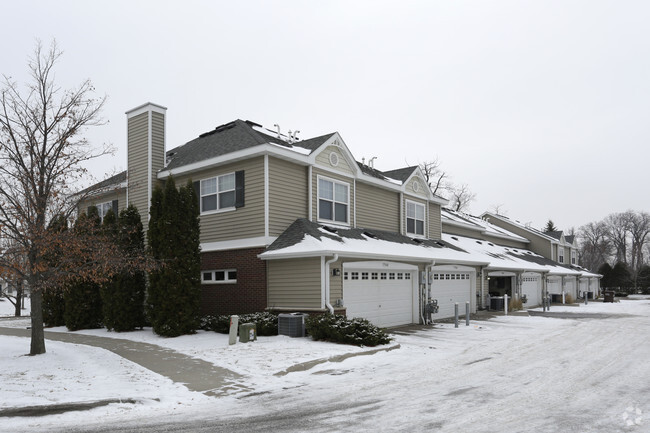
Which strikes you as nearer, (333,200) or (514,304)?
(333,200)

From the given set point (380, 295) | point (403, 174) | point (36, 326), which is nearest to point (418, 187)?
point (403, 174)

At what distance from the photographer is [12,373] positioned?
1012 cm

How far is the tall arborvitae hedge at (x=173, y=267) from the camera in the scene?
53.1 ft

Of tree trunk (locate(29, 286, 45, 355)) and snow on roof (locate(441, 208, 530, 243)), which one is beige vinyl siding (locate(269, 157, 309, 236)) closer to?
tree trunk (locate(29, 286, 45, 355))

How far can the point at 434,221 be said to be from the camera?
28656mm

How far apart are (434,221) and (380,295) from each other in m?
10.5

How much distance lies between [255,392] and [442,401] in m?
3.28

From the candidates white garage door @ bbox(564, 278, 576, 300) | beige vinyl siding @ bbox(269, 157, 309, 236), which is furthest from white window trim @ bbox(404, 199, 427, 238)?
white garage door @ bbox(564, 278, 576, 300)

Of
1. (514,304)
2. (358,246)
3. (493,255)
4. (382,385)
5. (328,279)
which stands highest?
(358,246)

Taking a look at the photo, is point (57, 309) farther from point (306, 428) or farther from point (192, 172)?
point (306, 428)

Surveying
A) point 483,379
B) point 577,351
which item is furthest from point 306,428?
point 577,351

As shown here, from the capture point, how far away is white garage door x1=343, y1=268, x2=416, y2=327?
1792 centimetres

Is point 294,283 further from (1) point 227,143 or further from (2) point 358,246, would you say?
(1) point 227,143

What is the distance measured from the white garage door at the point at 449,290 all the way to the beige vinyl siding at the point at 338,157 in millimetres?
6488
